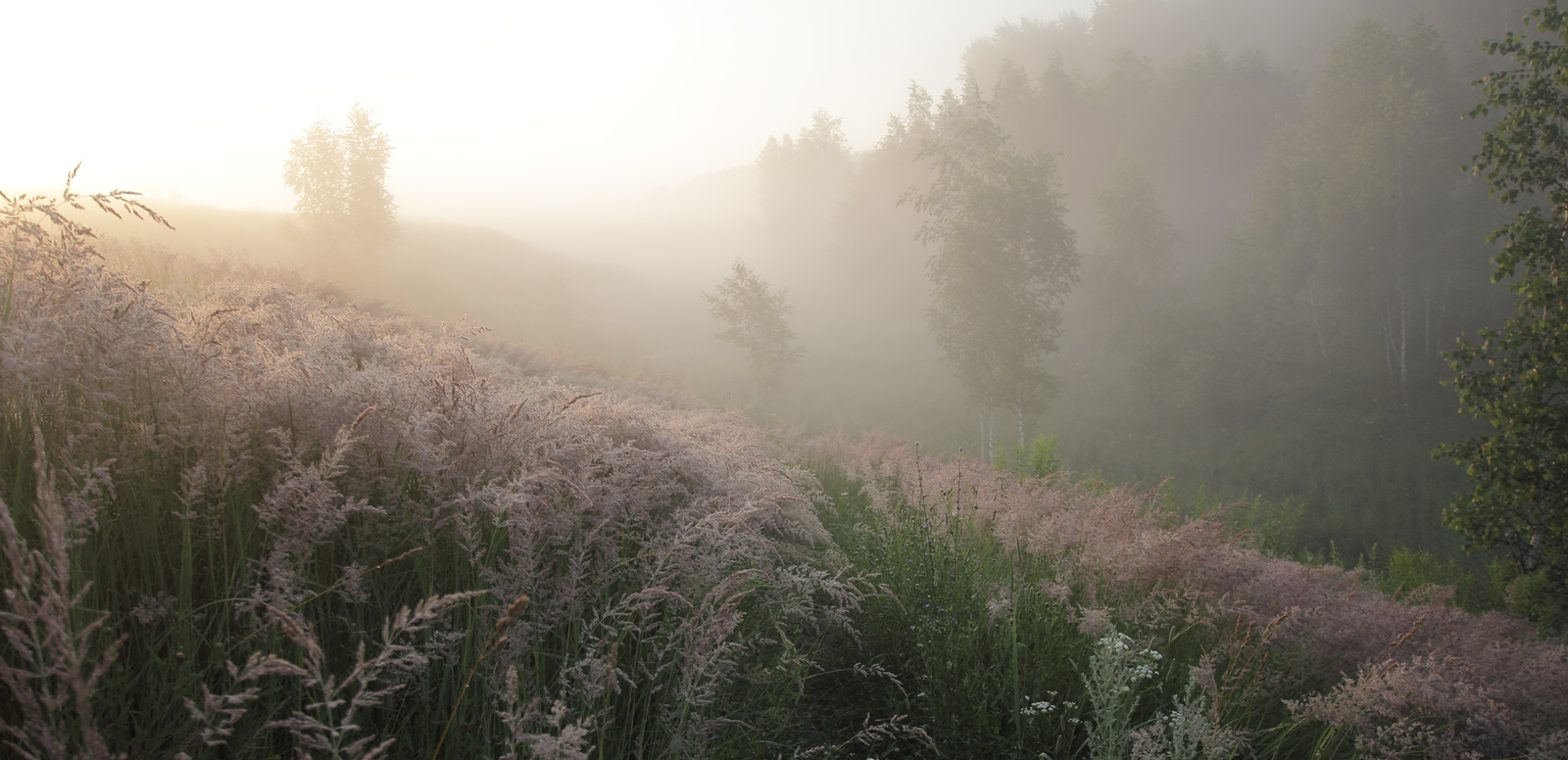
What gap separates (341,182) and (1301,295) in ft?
153

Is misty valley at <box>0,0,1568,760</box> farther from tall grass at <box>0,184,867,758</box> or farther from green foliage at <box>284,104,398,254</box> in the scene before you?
green foliage at <box>284,104,398,254</box>

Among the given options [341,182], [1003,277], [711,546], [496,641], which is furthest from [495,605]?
[341,182]

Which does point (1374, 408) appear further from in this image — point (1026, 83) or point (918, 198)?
point (1026, 83)

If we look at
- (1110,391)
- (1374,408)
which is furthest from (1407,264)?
(1110,391)

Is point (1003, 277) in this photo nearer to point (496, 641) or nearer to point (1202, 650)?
point (1202, 650)

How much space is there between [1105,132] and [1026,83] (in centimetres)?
679

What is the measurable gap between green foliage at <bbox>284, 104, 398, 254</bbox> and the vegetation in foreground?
31.8m

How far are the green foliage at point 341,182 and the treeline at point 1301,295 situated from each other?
22904mm

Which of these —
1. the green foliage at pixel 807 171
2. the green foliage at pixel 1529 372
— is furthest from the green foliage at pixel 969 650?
the green foliage at pixel 807 171

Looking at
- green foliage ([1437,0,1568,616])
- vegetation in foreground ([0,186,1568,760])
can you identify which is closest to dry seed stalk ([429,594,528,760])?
vegetation in foreground ([0,186,1568,760])

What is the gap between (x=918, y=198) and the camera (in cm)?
2523

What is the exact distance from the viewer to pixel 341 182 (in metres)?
29.3

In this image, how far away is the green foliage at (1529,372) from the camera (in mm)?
6840

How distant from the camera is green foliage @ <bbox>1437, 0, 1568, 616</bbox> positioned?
6.84m
